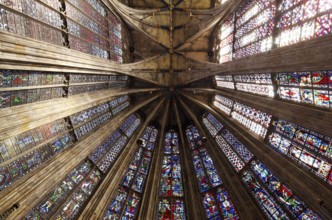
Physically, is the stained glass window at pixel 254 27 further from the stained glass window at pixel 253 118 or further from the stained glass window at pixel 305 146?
the stained glass window at pixel 305 146

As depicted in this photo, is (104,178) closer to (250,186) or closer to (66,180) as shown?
(66,180)

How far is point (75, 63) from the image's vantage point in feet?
32.2

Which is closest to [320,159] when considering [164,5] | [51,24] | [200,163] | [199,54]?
[200,163]

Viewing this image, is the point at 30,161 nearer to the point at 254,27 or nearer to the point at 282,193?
the point at 282,193

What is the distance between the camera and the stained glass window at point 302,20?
27.0 ft

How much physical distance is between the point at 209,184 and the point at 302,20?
9494 millimetres

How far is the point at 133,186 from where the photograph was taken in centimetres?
1479

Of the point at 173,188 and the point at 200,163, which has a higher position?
the point at 200,163

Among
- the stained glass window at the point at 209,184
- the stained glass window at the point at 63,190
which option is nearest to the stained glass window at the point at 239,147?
the stained glass window at the point at 209,184

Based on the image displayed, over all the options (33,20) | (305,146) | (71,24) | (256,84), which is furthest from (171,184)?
(33,20)

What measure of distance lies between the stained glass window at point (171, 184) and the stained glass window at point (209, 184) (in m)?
1.09

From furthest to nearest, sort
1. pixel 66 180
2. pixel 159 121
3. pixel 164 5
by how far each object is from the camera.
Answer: pixel 159 121 < pixel 164 5 < pixel 66 180

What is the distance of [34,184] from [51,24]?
223 inches

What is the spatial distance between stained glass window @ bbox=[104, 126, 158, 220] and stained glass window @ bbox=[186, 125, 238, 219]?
9.22 feet
